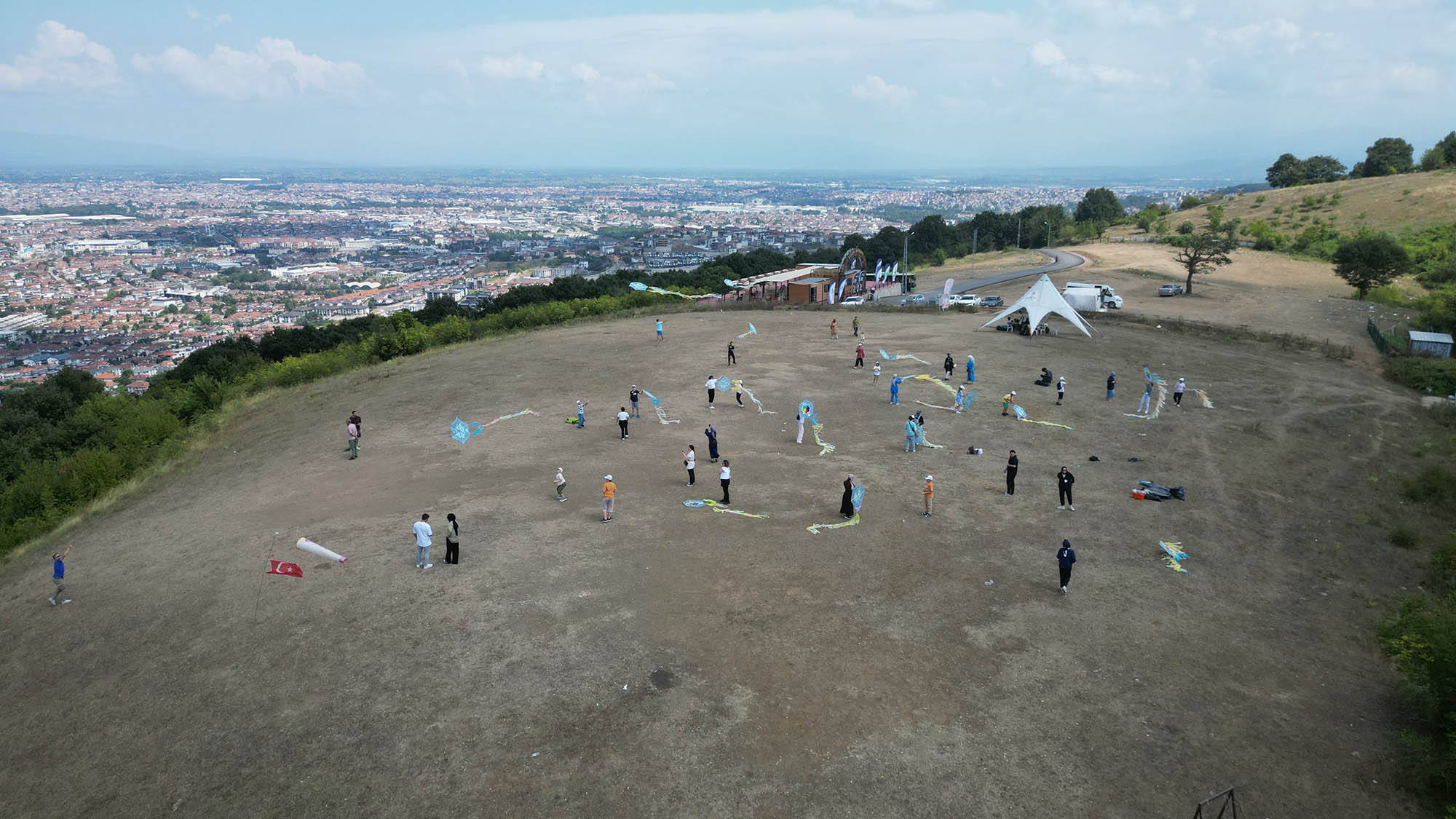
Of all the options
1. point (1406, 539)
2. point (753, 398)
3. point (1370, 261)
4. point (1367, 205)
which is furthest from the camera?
point (1367, 205)

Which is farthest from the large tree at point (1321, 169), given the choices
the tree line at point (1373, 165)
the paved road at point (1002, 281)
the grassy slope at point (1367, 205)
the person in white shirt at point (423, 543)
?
the person in white shirt at point (423, 543)

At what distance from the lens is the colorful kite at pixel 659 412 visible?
85.1 ft

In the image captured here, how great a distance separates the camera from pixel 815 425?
25.1 metres

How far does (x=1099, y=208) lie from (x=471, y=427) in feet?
363

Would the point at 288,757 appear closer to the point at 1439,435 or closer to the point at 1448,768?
the point at 1448,768

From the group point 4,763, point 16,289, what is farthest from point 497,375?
point 16,289

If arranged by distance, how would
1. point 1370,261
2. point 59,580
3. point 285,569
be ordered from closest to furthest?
point 285,569 → point 59,580 → point 1370,261

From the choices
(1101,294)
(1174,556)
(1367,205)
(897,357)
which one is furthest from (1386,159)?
(1174,556)

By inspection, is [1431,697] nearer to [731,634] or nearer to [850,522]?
[850,522]

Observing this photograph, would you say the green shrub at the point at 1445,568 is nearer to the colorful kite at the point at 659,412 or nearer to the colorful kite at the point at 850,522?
the colorful kite at the point at 850,522

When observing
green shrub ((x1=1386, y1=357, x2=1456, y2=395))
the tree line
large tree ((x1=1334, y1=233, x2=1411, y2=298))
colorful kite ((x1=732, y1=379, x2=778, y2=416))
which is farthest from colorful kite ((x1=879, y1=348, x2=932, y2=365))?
the tree line

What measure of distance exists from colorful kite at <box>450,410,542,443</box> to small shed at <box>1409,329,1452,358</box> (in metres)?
37.5

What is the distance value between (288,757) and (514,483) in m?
10.4

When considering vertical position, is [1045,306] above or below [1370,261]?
below
